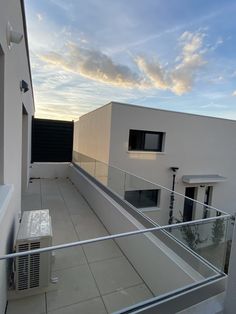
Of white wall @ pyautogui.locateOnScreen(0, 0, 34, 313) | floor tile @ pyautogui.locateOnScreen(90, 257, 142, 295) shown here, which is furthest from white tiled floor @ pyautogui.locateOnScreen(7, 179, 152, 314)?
white wall @ pyautogui.locateOnScreen(0, 0, 34, 313)

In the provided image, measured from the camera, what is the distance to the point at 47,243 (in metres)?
2.03

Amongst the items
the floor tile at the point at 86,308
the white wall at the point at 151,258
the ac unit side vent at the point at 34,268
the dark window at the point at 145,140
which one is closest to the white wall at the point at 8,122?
the ac unit side vent at the point at 34,268

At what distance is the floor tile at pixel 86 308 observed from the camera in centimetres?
183

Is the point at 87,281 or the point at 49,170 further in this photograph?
the point at 49,170

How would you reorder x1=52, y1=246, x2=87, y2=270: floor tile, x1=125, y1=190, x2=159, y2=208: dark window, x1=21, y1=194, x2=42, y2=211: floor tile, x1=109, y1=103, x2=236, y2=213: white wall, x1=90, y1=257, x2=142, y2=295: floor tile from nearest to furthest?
1. x1=90, y1=257, x2=142, y2=295: floor tile
2. x1=52, y1=246, x2=87, y2=270: floor tile
3. x1=125, y1=190, x2=159, y2=208: dark window
4. x1=21, y1=194, x2=42, y2=211: floor tile
5. x1=109, y1=103, x2=236, y2=213: white wall

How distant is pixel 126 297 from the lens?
79.3 inches

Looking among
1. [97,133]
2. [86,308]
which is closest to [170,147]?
[97,133]

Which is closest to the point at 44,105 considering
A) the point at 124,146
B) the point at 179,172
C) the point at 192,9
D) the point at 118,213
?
the point at 124,146

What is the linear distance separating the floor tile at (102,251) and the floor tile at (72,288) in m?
0.16

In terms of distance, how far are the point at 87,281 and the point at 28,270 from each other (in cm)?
71

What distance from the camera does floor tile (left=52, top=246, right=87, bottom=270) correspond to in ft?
7.86

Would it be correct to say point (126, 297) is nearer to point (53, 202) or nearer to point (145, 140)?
point (53, 202)

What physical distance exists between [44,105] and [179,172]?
877 cm

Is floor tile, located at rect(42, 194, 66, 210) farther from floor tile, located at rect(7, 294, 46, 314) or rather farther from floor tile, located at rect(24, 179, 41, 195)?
floor tile, located at rect(7, 294, 46, 314)
